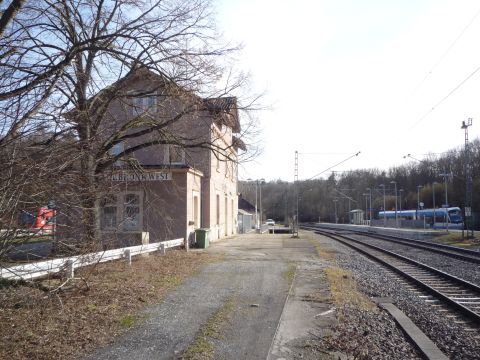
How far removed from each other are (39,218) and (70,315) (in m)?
2.57

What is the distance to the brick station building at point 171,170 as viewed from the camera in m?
11.6

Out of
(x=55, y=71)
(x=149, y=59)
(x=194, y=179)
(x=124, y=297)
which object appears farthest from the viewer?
(x=194, y=179)

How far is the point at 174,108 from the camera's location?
15.8 metres

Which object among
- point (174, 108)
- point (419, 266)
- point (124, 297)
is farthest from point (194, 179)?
point (124, 297)

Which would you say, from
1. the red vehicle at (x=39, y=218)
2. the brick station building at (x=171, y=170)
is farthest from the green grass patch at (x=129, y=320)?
the red vehicle at (x=39, y=218)

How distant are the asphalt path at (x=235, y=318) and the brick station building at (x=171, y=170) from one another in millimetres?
1931

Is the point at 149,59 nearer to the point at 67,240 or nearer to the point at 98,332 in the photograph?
the point at 67,240

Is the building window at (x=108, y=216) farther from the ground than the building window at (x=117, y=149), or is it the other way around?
the building window at (x=117, y=149)

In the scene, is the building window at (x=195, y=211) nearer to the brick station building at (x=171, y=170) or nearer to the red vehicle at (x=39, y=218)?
the brick station building at (x=171, y=170)

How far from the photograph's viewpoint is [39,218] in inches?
224

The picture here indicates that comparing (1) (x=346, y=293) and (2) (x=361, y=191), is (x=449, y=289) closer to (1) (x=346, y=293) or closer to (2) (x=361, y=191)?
(1) (x=346, y=293)

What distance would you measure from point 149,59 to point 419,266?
13125 millimetres

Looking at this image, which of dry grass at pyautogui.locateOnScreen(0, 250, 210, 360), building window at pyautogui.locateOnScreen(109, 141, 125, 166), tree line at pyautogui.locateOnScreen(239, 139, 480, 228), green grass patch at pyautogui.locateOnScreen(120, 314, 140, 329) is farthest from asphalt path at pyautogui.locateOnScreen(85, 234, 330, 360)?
tree line at pyautogui.locateOnScreen(239, 139, 480, 228)

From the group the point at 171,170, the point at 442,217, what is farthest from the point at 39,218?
the point at 442,217
